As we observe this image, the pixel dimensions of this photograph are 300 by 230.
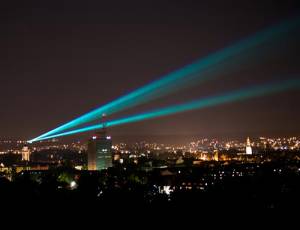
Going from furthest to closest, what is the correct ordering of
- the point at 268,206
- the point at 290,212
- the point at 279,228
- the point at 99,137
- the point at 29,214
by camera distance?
the point at 99,137
the point at 268,206
the point at 290,212
the point at 29,214
the point at 279,228

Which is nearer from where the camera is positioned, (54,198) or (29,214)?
(29,214)

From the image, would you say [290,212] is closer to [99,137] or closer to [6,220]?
[6,220]

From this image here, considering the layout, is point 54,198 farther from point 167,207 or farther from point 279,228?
point 279,228

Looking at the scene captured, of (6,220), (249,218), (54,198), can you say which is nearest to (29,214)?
(6,220)

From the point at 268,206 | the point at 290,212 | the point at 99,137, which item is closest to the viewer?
the point at 290,212
